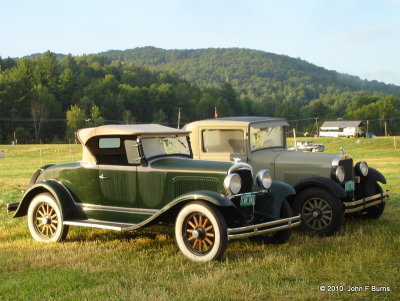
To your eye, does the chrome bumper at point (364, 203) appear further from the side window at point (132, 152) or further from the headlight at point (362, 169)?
the side window at point (132, 152)

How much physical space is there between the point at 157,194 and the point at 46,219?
81.1 inches

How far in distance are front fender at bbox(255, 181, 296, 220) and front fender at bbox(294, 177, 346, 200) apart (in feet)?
2.78

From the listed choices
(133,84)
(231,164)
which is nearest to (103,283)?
(231,164)

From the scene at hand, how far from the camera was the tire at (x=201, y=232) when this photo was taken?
6281 millimetres

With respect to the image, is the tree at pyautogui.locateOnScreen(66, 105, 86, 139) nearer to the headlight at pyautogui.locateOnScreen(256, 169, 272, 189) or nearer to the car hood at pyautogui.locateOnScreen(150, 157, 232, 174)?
the car hood at pyautogui.locateOnScreen(150, 157, 232, 174)

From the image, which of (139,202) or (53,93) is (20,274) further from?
(53,93)

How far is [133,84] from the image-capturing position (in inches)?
5989

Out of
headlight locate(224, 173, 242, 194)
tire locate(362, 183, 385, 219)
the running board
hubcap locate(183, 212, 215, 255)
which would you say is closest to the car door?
the running board

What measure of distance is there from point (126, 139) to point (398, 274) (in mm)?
4281

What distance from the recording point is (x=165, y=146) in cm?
782

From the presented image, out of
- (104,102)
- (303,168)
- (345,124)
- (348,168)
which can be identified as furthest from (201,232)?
(345,124)

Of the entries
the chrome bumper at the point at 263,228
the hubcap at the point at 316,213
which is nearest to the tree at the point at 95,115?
the hubcap at the point at 316,213

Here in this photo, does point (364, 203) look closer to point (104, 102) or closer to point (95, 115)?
point (95, 115)

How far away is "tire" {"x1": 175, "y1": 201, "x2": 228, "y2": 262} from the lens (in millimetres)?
6281
